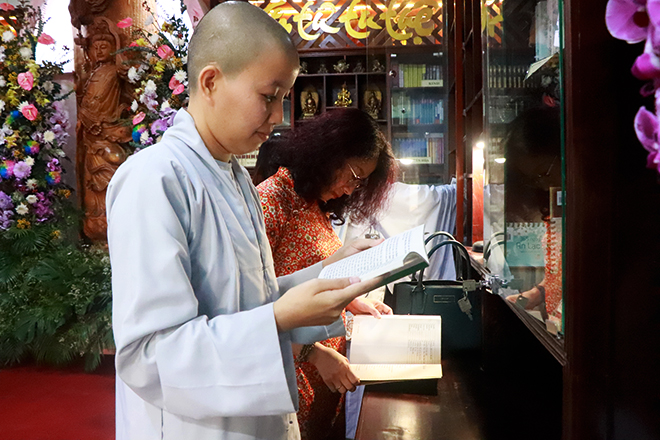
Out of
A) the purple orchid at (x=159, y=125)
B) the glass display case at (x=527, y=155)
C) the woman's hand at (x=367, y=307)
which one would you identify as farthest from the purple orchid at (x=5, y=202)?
the glass display case at (x=527, y=155)

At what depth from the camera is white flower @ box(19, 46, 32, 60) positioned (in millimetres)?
4035

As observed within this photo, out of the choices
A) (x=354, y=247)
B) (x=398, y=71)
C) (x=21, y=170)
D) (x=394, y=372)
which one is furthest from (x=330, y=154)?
(x=21, y=170)

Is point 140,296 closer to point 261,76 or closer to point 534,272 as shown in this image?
point 261,76

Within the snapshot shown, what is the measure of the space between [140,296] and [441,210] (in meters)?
2.99

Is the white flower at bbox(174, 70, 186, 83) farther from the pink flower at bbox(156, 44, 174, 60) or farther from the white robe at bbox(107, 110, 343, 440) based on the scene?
the white robe at bbox(107, 110, 343, 440)

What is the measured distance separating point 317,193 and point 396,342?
1.89ft

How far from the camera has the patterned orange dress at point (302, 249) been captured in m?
1.50

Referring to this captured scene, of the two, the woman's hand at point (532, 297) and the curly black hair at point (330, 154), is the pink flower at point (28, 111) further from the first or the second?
the woman's hand at point (532, 297)

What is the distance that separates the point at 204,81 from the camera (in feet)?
2.69

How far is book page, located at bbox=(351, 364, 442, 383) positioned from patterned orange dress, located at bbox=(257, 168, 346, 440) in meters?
0.26

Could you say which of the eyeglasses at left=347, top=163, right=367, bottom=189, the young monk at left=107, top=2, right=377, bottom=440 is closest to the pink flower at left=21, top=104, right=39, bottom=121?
the eyeglasses at left=347, top=163, right=367, bottom=189

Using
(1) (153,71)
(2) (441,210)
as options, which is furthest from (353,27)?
(2) (441,210)

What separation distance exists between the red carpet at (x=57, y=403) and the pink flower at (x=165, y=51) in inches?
87.1

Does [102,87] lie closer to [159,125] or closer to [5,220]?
[159,125]
